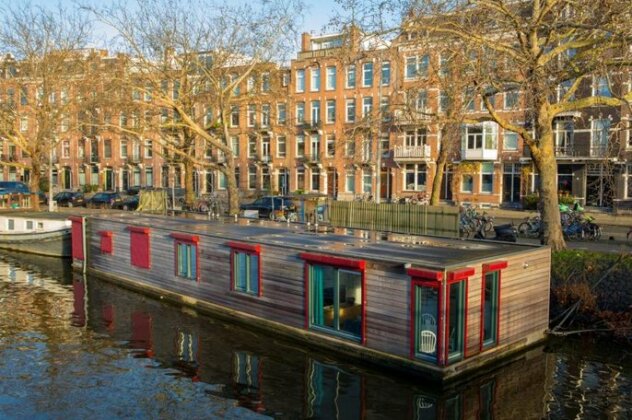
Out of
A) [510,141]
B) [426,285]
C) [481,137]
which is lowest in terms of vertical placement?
[426,285]

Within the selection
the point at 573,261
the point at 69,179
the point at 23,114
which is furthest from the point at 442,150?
the point at 69,179

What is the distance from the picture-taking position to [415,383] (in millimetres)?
13211

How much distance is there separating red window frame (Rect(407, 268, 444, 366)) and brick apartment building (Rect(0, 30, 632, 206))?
2030cm

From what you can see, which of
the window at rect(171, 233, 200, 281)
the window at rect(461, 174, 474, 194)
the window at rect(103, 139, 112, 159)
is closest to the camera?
the window at rect(171, 233, 200, 281)

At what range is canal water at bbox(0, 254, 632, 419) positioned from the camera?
1229 cm

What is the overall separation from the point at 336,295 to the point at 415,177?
37647 mm

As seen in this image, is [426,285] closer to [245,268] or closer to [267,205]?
[245,268]

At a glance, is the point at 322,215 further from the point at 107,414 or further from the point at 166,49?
the point at 107,414

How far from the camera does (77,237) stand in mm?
26719

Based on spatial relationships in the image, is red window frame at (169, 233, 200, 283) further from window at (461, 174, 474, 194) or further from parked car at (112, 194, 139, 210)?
window at (461, 174, 474, 194)

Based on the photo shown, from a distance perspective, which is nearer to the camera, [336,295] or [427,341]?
[427,341]

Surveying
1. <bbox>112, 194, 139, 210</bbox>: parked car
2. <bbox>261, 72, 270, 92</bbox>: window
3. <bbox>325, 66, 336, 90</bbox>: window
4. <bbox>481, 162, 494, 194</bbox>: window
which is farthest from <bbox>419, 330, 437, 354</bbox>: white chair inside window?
<bbox>325, 66, 336, 90</bbox>: window

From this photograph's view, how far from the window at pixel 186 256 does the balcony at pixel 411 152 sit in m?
32.2

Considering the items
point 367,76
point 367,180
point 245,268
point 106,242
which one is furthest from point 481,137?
→ point 245,268
